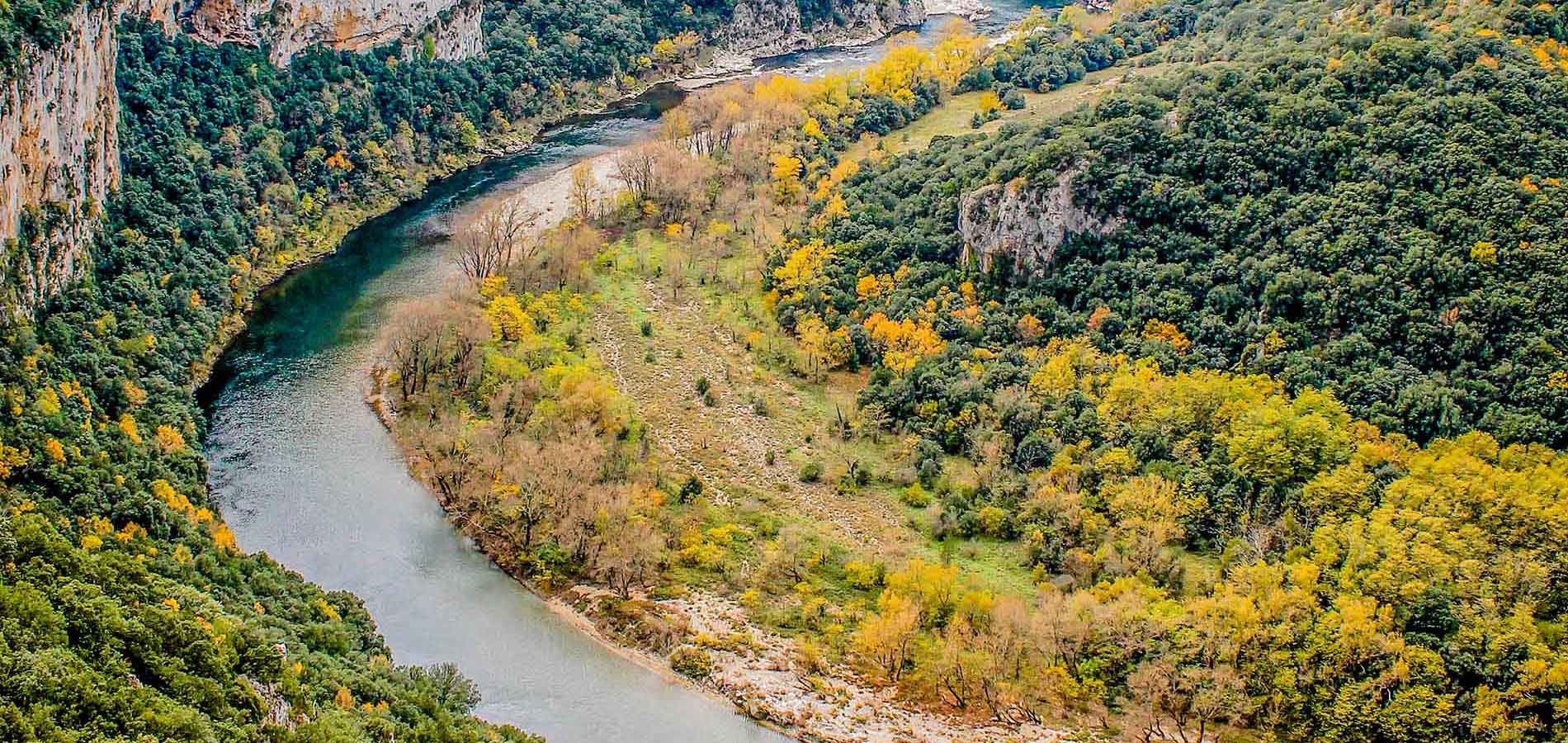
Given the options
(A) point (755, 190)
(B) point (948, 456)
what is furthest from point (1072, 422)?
(A) point (755, 190)

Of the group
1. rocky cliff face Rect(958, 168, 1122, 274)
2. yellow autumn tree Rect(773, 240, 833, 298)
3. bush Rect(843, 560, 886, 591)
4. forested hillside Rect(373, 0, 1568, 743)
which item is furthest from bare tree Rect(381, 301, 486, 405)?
rocky cliff face Rect(958, 168, 1122, 274)

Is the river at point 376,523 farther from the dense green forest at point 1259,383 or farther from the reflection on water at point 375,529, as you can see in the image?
the dense green forest at point 1259,383

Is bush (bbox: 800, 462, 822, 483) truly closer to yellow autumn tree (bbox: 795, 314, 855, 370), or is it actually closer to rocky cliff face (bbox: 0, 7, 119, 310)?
yellow autumn tree (bbox: 795, 314, 855, 370)

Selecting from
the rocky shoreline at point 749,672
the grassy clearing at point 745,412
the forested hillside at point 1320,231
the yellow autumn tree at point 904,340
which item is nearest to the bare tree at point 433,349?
the grassy clearing at point 745,412

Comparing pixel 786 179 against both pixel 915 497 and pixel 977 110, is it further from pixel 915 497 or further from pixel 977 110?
pixel 915 497

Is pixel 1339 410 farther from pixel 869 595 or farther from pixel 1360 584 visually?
pixel 869 595
